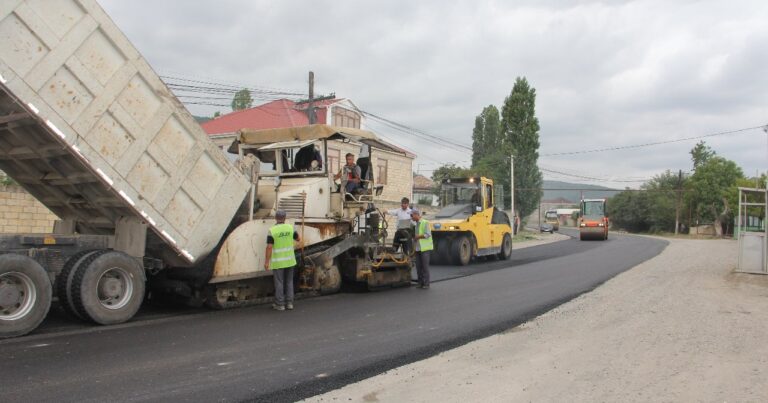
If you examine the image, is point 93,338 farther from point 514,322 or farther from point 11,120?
point 514,322

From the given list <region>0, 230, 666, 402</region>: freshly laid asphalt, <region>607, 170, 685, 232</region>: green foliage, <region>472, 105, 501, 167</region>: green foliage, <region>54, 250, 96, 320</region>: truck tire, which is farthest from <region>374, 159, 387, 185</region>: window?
<region>607, 170, 685, 232</region>: green foliage

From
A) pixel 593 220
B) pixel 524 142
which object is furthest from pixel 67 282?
pixel 524 142

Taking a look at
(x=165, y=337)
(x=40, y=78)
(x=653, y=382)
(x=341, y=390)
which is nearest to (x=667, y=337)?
(x=653, y=382)

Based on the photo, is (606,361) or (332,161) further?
(332,161)

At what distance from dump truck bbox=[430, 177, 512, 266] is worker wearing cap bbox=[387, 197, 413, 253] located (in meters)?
4.79

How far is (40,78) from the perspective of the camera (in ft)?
19.0

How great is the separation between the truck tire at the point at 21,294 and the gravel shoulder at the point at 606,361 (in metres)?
3.50

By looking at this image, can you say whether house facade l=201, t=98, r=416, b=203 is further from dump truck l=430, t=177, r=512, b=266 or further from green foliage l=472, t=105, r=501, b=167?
green foliage l=472, t=105, r=501, b=167

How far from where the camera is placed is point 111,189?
6559 mm

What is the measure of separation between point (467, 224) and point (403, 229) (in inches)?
218

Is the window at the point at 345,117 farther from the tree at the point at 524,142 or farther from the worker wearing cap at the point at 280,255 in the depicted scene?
the worker wearing cap at the point at 280,255

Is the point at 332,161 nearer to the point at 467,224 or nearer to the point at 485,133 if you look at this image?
the point at 467,224

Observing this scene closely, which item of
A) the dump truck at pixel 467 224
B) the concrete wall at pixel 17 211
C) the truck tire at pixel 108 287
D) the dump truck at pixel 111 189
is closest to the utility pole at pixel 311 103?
the dump truck at pixel 467 224

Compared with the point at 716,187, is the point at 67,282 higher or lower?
lower
